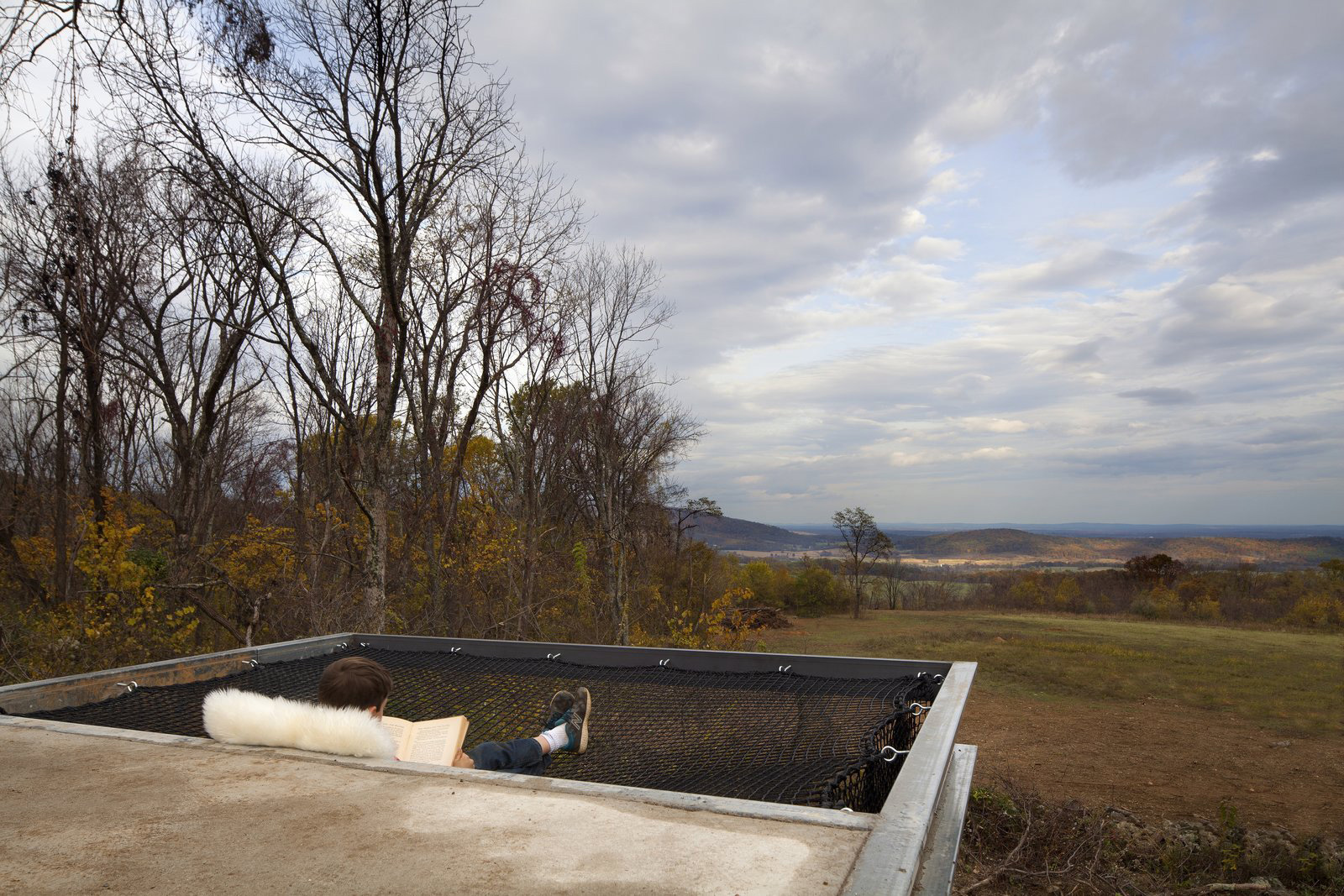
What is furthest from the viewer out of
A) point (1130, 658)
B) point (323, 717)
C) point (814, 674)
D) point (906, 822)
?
point (1130, 658)

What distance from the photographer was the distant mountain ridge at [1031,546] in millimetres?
31781

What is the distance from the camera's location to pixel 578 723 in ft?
9.98

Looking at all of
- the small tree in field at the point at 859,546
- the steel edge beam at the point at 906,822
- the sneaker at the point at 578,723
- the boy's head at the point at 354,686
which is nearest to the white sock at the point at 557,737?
the sneaker at the point at 578,723

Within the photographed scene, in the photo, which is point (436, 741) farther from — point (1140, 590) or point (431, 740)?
point (1140, 590)

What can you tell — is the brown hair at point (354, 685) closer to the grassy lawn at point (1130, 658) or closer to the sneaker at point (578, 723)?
the sneaker at point (578, 723)

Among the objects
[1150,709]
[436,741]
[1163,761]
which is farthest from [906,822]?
[1150,709]

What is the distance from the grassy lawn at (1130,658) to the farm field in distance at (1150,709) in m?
0.06

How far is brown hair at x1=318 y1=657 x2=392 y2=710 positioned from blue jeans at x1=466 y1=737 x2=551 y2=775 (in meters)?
0.44

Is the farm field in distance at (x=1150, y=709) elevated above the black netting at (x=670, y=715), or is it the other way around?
the black netting at (x=670, y=715)

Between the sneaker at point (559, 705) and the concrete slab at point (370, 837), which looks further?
the sneaker at point (559, 705)

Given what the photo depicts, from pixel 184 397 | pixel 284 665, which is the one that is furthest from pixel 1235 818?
pixel 184 397

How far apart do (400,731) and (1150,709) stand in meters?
17.2

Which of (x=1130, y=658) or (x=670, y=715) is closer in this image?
(x=670, y=715)

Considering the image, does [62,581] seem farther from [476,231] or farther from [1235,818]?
[1235,818]
